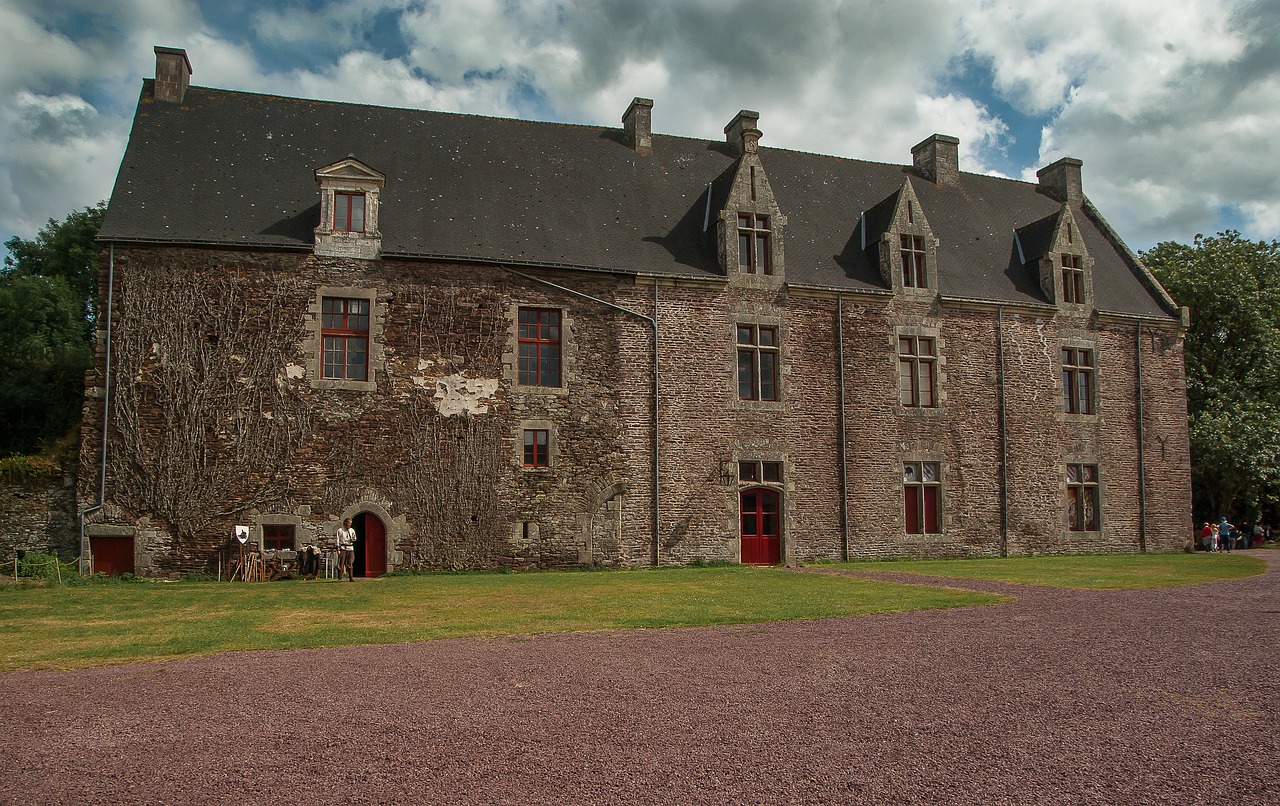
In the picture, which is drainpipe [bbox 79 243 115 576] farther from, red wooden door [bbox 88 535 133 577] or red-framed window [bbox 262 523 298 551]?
red-framed window [bbox 262 523 298 551]

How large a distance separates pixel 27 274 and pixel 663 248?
28129 millimetres

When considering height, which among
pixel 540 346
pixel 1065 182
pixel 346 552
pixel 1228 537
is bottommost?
pixel 1228 537

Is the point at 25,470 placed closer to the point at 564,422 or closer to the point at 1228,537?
the point at 564,422

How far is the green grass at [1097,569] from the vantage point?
17391mm

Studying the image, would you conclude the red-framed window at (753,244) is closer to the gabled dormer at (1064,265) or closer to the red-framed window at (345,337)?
the gabled dormer at (1064,265)

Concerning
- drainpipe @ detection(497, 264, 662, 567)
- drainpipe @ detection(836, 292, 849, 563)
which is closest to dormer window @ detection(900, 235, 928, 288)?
drainpipe @ detection(836, 292, 849, 563)

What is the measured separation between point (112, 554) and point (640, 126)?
1693cm

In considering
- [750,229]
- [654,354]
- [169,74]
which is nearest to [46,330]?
[169,74]

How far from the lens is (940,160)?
29516 millimetres

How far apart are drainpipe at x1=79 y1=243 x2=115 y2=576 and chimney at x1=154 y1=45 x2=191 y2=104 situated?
5.39m

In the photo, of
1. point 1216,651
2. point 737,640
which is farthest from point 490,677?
point 1216,651

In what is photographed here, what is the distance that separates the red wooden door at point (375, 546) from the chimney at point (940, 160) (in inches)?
781

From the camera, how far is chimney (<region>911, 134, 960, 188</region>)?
29.4 metres

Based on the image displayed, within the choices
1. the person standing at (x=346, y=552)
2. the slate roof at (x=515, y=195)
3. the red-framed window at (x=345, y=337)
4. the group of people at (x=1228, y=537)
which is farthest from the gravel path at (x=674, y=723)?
the group of people at (x=1228, y=537)
